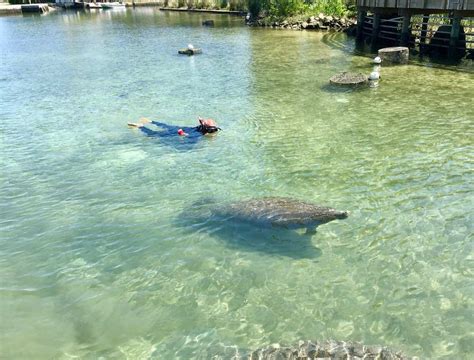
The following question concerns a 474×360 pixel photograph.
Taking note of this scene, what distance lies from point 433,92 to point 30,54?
30.1m

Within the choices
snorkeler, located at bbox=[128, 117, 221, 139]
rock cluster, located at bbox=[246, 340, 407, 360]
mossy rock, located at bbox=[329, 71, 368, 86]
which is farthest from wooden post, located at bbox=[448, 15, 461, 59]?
rock cluster, located at bbox=[246, 340, 407, 360]

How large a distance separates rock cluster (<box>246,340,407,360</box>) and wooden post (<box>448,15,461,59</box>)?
24.4 metres

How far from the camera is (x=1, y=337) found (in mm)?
5684

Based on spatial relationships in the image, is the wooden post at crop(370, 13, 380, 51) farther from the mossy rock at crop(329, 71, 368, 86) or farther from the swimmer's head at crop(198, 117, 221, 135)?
the swimmer's head at crop(198, 117, 221, 135)

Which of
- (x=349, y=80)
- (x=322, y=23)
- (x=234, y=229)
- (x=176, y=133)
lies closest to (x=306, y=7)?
(x=322, y=23)

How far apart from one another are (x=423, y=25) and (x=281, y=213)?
27.4 meters

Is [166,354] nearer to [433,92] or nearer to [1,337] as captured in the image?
[1,337]

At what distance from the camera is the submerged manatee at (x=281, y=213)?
706 cm

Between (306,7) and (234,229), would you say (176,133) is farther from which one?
(306,7)

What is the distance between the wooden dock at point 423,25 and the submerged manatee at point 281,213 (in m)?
20.8

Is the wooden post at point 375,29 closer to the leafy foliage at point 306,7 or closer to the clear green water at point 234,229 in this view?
the clear green water at point 234,229

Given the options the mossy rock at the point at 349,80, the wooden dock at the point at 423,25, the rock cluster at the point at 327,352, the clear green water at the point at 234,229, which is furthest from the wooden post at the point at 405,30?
the rock cluster at the point at 327,352

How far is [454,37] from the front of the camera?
78.9ft

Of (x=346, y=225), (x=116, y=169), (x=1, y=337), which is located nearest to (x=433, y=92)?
(x=346, y=225)
